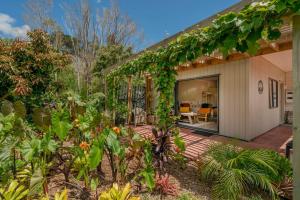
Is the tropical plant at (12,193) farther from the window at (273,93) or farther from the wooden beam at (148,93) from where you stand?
the window at (273,93)

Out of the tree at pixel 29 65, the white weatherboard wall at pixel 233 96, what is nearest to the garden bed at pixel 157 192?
the white weatherboard wall at pixel 233 96

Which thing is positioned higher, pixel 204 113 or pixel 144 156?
pixel 204 113

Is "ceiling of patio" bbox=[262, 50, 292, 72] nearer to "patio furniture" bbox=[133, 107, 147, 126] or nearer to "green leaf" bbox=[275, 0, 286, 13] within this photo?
"green leaf" bbox=[275, 0, 286, 13]

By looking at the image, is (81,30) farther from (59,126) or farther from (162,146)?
(59,126)

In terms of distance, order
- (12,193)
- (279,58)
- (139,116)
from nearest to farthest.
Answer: (12,193), (279,58), (139,116)

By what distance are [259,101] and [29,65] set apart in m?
7.57

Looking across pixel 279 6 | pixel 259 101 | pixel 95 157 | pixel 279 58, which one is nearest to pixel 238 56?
pixel 259 101

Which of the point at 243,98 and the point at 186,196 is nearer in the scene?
the point at 186,196

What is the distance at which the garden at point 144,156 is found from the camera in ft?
7.75

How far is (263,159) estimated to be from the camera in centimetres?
303

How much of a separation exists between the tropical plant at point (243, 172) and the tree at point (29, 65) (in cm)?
509

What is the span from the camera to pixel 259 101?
21.4ft

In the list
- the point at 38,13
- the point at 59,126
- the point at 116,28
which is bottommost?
the point at 59,126

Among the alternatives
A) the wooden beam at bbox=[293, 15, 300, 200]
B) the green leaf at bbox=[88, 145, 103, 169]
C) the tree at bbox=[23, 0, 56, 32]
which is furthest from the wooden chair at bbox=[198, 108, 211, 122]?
the tree at bbox=[23, 0, 56, 32]
